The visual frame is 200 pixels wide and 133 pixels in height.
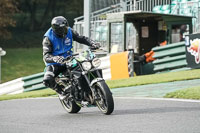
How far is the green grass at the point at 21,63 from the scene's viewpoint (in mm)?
43438

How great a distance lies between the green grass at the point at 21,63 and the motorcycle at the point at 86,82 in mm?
31214

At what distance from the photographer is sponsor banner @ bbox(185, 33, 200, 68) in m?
16.3

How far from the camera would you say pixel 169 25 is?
63.9ft

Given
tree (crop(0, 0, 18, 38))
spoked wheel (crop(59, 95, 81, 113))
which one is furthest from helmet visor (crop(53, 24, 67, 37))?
tree (crop(0, 0, 18, 38))

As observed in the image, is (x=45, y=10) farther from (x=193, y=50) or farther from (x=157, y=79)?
(x=157, y=79)

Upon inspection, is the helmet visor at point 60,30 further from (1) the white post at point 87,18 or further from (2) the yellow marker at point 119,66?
(1) the white post at point 87,18

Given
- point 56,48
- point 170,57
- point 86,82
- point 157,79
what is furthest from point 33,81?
point 86,82

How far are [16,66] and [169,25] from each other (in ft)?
95.3

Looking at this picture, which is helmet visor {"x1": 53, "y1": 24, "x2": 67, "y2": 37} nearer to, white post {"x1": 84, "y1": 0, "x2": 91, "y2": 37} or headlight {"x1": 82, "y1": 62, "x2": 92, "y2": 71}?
headlight {"x1": 82, "y1": 62, "x2": 92, "y2": 71}

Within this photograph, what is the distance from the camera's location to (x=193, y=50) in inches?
648

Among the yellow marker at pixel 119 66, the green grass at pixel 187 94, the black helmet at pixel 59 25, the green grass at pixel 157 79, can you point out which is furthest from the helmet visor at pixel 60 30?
the yellow marker at pixel 119 66

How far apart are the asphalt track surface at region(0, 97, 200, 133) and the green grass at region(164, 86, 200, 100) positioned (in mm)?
593

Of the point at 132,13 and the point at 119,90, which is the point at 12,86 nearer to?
the point at 132,13

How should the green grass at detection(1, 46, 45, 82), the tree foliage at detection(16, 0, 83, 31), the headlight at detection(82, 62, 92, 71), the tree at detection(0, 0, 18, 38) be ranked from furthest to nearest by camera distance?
the tree foliage at detection(16, 0, 83, 31) → the tree at detection(0, 0, 18, 38) → the green grass at detection(1, 46, 45, 82) → the headlight at detection(82, 62, 92, 71)
